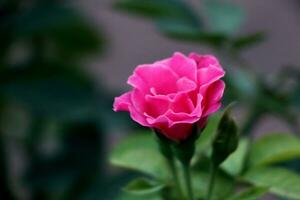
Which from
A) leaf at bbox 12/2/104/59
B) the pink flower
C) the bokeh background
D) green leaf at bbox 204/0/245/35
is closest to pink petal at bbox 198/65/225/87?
the pink flower

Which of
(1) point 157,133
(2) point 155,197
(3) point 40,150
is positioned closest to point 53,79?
(3) point 40,150

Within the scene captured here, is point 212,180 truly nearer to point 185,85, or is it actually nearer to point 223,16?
point 185,85

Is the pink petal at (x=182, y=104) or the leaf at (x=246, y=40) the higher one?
the pink petal at (x=182, y=104)

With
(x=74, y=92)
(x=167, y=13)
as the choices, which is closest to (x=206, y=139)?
(x=167, y=13)

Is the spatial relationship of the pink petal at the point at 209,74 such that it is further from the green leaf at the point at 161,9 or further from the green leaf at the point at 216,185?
the green leaf at the point at 161,9

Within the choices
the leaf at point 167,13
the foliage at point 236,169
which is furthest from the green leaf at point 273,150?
the leaf at point 167,13
